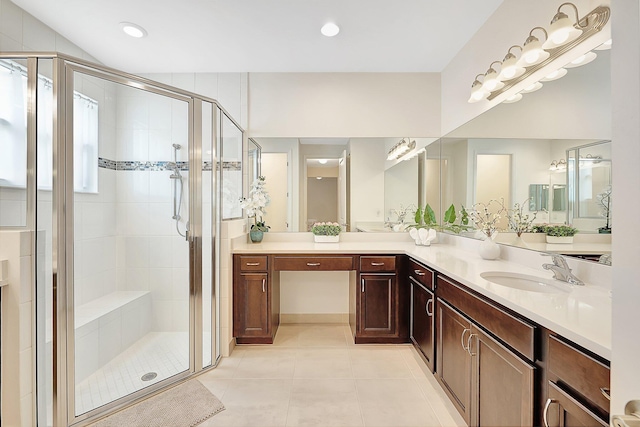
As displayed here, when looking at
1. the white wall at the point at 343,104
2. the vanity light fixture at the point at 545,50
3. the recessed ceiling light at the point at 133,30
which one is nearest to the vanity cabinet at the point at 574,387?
the vanity light fixture at the point at 545,50

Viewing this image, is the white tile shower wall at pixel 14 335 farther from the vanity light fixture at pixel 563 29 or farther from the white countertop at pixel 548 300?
the vanity light fixture at pixel 563 29

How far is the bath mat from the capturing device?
1.71 metres

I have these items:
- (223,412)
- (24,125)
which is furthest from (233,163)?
(223,412)

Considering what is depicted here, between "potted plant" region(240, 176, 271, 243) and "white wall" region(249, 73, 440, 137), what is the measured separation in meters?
0.58

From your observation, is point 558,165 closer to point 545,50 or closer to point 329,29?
point 545,50

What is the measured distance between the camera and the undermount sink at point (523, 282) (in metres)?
1.49

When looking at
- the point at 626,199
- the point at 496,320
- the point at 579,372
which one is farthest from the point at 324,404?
→ the point at 626,199

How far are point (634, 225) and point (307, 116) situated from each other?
2.89 m

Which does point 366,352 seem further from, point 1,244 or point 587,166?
point 1,244

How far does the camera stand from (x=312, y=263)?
2570 mm

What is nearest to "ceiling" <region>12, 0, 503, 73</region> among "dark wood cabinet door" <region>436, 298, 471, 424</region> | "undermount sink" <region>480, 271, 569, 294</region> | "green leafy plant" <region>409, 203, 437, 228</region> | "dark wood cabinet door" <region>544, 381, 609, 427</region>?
"green leafy plant" <region>409, 203, 437, 228</region>

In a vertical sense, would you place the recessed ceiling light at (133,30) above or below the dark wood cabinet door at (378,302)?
above

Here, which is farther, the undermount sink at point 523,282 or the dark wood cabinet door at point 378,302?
the dark wood cabinet door at point 378,302

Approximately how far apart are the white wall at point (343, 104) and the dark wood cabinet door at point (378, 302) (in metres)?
1.51
